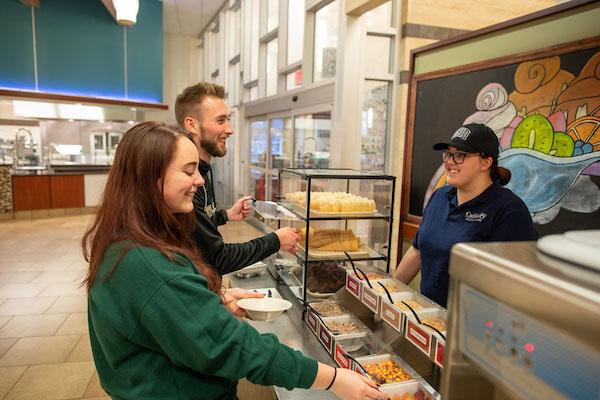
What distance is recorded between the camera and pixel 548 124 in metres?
2.18

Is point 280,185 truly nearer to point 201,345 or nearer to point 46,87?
point 201,345

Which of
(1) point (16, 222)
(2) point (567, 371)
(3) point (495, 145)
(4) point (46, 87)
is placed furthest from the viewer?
(4) point (46, 87)

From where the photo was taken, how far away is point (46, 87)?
8.96 m

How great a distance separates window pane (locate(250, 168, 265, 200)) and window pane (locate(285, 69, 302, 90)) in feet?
6.37

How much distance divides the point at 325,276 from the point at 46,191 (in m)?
8.86

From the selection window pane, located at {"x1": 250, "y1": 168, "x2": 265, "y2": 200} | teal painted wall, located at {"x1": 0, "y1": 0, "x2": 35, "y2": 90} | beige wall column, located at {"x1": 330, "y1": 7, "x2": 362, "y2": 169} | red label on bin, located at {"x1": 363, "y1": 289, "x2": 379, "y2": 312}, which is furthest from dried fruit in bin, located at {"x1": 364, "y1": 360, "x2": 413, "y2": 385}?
teal painted wall, located at {"x1": 0, "y1": 0, "x2": 35, "y2": 90}

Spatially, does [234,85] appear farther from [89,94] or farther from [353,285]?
[353,285]

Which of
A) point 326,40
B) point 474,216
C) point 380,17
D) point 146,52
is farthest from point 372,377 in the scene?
point 146,52

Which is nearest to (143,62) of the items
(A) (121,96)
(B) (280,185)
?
(A) (121,96)

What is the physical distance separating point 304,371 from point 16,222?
9298 millimetres

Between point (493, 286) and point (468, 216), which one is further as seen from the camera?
point (468, 216)

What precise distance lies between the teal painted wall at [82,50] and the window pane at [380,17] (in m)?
7.40

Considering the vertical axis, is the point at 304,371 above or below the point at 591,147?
below

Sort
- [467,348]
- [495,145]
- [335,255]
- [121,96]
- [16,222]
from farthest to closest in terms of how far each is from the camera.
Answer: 1. [121,96]
2. [16,222]
3. [335,255]
4. [495,145]
5. [467,348]
